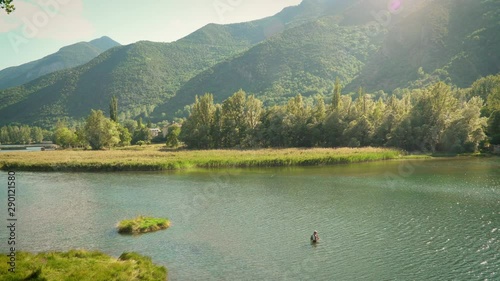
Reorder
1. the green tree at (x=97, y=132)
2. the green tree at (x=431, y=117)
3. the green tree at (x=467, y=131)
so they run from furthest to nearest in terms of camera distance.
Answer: the green tree at (x=97, y=132)
the green tree at (x=431, y=117)
the green tree at (x=467, y=131)

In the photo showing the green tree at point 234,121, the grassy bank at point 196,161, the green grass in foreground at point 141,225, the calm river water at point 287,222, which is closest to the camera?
the calm river water at point 287,222

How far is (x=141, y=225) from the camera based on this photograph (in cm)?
3244

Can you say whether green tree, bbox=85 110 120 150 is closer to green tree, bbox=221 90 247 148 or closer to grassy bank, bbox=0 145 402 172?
grassy bank, bbox=0 145 402 172

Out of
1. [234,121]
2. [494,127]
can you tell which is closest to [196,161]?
[234,121]

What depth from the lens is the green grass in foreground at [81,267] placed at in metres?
20.5

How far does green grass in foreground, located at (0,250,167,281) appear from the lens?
2047 cm

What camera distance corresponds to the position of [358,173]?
62125mm

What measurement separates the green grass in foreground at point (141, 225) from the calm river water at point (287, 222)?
94 cm

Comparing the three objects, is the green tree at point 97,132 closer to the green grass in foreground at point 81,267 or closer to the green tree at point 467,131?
the green tree at point 467,131

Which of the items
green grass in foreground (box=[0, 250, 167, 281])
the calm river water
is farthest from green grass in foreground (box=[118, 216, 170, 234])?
green grass in foreground (box=[0, 250, 167, 281])

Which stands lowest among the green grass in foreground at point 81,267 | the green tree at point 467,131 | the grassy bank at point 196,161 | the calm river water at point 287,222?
the calm river water at point 287,222

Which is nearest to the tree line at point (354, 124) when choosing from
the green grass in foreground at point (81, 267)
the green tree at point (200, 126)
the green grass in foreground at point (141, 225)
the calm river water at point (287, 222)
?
the green tree at point (200, 126)

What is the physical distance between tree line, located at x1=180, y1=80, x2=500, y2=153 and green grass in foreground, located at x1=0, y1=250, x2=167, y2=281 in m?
79.6

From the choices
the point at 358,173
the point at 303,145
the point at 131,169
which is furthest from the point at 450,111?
the point at 131,169
